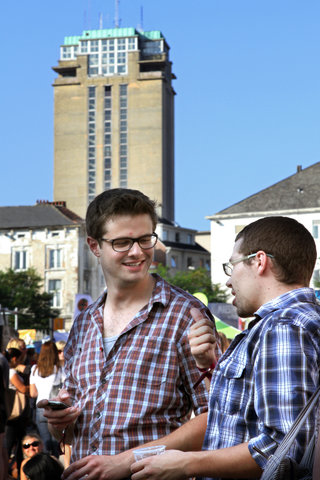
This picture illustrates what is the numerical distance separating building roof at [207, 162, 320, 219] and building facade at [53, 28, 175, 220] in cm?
6539

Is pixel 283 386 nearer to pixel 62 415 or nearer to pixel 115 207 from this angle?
pixel 62 415

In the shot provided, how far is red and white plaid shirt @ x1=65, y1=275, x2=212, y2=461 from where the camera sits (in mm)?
3838

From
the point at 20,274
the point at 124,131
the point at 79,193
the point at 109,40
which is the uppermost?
the point at 109,40

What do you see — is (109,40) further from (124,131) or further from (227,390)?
(227,390)

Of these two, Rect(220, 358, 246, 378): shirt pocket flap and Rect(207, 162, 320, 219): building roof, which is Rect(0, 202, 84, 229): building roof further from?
Rect(220, 358, 246, 378): shirt pocket flap

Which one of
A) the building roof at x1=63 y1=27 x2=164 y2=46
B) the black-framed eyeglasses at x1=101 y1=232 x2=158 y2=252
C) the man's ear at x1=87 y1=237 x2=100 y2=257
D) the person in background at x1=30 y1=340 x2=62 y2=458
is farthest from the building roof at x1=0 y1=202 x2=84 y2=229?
Answer: the black-framed eyeglasses at x1=101 y1=232 x2=158 y2=252

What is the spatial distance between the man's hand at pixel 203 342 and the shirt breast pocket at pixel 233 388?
12.7 inches

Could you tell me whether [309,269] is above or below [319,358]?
above

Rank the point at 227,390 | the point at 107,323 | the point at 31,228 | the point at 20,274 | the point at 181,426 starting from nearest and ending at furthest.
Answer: the point at 227,390 → the point at 181,426 → the point at 107,323 → the point at 20,274 → the point at 31,228

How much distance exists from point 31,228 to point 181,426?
93939 mm

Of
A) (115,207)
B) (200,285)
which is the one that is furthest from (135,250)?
(200,285)

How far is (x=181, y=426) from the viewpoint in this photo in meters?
3.71

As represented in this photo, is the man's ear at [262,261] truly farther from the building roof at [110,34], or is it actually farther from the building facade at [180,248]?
the building roof at [110,34]

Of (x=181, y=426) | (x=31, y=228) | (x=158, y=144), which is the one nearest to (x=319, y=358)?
(x=181, y=426)
